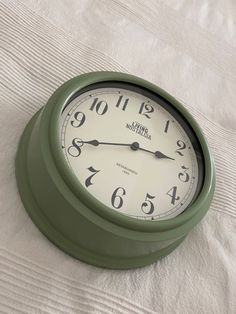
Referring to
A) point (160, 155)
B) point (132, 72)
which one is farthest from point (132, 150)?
point (132, 72)

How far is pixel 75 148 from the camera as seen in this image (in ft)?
1.76

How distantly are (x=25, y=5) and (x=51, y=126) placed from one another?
0.89 ft

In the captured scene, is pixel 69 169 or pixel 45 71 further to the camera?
pixel 45 71

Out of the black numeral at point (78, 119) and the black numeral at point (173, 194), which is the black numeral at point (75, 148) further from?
the black numeral at point (173, 194)

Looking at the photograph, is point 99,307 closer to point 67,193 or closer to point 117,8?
point 67,193

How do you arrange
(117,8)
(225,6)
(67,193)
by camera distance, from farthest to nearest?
(225,6)
(117,8)
(67,193)

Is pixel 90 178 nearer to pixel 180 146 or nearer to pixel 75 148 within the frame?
pixel 75 148

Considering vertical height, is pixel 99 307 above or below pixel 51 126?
below

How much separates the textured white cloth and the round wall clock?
0.02 meters

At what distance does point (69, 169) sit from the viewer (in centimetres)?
50

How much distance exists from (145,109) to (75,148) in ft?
0.42

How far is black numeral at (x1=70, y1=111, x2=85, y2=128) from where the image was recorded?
551mm

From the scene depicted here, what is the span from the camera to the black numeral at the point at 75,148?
1.74 feet

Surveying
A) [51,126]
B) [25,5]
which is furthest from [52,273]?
[25,5]
